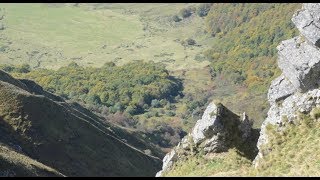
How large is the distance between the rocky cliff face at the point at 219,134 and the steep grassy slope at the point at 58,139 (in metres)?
20.5

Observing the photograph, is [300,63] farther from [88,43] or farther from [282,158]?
[88,43]

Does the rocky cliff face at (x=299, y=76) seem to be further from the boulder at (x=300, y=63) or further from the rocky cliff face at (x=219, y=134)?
the rocky cliff face at (x=219, y=134)

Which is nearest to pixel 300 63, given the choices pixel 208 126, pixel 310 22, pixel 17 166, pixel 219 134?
pixel 310 22

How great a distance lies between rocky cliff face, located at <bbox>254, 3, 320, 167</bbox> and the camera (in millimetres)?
26703

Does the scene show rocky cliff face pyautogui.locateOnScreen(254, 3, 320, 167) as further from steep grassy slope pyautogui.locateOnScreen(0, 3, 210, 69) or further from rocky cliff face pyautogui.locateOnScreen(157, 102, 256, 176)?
steep grassy slope pyautogui.locateOnScreen(0, 3, 210, 69)

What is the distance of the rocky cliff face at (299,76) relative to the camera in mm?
26703

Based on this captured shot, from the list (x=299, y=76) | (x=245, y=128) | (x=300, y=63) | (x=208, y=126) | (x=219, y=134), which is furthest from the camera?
(x=245, y=128)

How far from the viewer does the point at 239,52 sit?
177625 mm

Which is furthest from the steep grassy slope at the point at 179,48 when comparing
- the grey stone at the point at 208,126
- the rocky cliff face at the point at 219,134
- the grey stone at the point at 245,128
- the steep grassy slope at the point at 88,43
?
the grey stone at the point at 208,126

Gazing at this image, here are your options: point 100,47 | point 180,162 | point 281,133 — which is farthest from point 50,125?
point 100,47

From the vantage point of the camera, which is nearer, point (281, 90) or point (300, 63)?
point (300, 63)

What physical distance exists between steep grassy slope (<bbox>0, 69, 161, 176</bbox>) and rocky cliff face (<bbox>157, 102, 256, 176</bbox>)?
20513 mm

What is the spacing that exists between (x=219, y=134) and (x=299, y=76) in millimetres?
Answer: 5943

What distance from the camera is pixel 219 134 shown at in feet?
99.6
